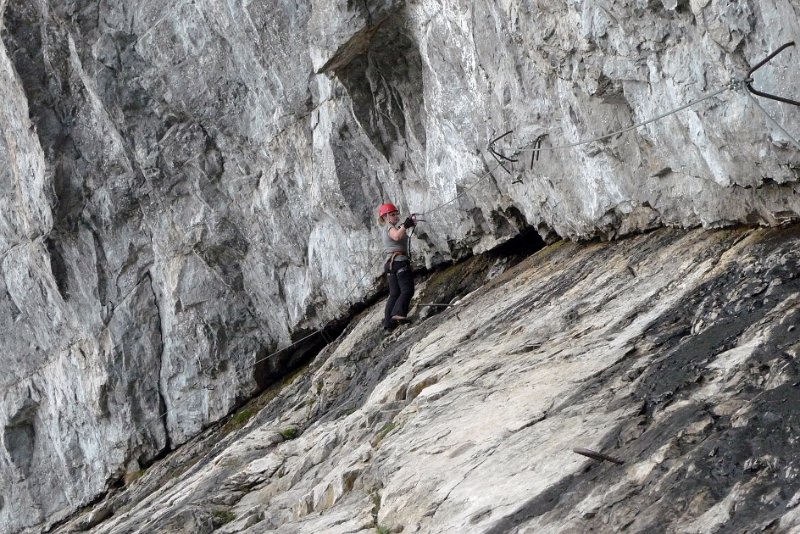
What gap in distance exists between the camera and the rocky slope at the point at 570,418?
549cm

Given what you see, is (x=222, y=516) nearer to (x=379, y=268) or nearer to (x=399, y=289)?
(x=399, y=289)

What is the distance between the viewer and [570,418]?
277 inches

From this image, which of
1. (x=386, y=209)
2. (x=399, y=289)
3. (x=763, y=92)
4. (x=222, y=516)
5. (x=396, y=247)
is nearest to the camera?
(x=763, y=92)

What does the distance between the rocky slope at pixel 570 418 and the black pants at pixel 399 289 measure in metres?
1.89

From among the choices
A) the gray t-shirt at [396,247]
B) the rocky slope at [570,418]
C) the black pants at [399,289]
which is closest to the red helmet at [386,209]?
the gray t-shirt at [396,247]

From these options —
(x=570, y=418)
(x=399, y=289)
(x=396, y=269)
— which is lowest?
(x=570, y=418)

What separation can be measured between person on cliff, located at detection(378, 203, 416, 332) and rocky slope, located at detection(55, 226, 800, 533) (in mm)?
1893

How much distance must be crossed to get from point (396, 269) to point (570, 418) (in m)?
8.23

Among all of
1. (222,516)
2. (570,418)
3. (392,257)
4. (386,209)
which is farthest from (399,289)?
(570,418)

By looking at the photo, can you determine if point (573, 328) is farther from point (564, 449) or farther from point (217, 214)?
point (217, 214)

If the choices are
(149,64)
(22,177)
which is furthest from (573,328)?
(22,177)

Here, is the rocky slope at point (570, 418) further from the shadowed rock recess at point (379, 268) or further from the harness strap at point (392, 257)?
the harness strap at point (392, 257)

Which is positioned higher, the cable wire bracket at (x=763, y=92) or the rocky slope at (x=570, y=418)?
the cable wire bracket at (x=763, y=92)

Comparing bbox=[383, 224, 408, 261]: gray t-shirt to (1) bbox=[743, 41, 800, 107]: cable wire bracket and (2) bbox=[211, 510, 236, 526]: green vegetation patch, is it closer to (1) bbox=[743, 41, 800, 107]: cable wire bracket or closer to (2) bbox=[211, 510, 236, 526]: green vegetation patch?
(2) bbox=[211, 510, 236, 526]: green vegetation patch
